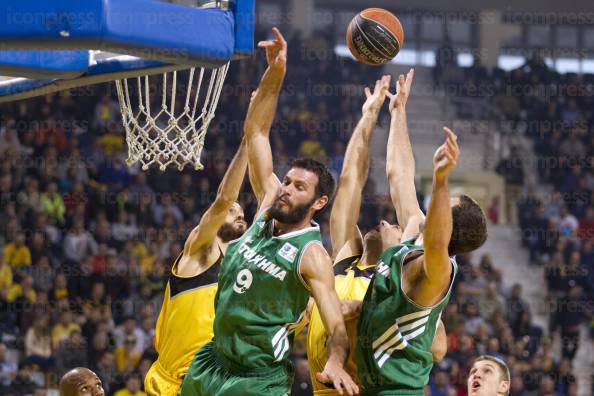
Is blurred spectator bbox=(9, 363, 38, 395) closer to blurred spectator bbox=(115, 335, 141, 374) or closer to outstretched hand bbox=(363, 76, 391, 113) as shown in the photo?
blurred spectator bbox=(115, 335, 141, 374)

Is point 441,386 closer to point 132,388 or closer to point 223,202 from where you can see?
point 132,388

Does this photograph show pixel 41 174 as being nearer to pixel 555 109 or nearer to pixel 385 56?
pixel 385 56

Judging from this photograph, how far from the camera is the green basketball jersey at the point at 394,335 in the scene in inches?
177

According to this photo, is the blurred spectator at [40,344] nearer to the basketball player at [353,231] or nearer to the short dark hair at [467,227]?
the basketball player at [353,231]

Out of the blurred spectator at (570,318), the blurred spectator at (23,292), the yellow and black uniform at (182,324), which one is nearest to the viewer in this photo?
the yellow and black uniform at (182,324)

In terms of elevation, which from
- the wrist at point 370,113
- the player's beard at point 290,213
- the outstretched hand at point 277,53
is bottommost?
the player's beard at point 290,213

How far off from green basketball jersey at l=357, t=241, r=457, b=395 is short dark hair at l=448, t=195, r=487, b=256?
0.12m

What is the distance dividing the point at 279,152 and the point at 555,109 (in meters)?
4.77

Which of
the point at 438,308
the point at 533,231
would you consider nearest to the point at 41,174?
the point at 533,231

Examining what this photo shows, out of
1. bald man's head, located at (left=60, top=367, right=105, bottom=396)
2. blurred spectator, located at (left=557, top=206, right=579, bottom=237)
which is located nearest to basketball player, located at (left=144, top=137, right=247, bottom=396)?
bald man's head, located at (left=60, top=367, right=105, bottom=396)

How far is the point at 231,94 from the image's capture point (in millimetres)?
13602

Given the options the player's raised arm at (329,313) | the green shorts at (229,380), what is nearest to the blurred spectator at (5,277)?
the green shorts at (229,380)

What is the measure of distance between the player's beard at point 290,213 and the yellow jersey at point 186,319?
45.1 inches

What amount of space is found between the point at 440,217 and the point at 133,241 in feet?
24.6
